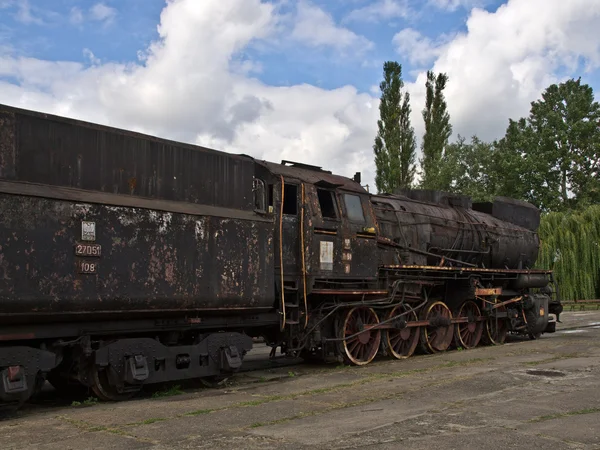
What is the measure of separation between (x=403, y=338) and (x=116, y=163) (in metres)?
7.05

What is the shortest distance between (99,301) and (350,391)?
3541 mm

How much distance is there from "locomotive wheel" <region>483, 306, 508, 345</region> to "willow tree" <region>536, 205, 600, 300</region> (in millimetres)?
14789

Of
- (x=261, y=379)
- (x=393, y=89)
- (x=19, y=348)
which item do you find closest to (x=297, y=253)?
(x=261, y=379)

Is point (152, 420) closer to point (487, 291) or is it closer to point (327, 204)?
point (327, 204)

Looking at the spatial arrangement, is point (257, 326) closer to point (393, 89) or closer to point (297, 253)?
point (297, 253)

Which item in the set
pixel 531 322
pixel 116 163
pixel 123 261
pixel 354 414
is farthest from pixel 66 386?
pixel 531 322

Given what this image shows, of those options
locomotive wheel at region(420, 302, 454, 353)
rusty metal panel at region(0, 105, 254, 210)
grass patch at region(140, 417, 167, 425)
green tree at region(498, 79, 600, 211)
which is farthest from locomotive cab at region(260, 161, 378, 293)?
green tree at region(498, 79, 600, 211)

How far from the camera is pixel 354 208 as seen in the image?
423 inches

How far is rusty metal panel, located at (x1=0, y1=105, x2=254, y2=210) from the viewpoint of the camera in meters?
6.50

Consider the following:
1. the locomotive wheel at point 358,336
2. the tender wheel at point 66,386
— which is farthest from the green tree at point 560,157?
the tender wheel at point 66,386

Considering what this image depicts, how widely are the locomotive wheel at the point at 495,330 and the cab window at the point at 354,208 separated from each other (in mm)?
5435

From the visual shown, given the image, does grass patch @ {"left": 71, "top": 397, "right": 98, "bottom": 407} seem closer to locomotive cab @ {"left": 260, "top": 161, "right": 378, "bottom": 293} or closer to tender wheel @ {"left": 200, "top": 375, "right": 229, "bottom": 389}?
tender wheel @ {"left": 200, "top": 375, "right": 229, "bottom": 389}

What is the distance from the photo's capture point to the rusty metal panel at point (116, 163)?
6504 millimetres

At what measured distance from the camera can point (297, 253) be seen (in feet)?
31.6
